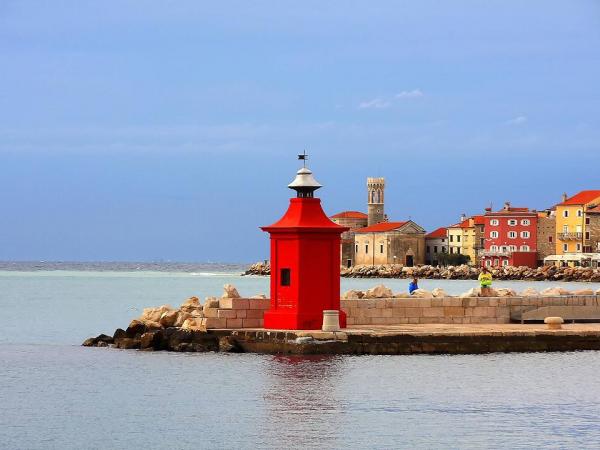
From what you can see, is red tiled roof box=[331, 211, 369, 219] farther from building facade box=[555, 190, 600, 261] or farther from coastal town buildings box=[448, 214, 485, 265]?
building facade box=[555, 190, 600, 261]

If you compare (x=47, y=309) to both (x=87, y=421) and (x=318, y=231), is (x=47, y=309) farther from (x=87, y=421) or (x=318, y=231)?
(x=87, y=421)

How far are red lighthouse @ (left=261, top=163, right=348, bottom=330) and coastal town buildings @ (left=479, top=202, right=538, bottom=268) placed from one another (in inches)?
3441

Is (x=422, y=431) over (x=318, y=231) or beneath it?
beneath

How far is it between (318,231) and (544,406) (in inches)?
254

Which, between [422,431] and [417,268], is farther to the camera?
[417,268]

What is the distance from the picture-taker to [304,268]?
23.7 meters

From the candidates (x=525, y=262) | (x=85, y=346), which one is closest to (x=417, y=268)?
(x=525, y=262)

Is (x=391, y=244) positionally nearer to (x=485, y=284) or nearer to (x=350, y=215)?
(x=350, y=215)

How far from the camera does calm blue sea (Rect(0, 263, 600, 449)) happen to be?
53.7 feet

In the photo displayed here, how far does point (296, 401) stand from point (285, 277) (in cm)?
519

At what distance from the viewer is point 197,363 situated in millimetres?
23797

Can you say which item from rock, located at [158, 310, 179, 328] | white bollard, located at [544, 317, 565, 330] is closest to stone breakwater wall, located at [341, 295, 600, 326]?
white bollard, located at [544, 317, 565, 330]

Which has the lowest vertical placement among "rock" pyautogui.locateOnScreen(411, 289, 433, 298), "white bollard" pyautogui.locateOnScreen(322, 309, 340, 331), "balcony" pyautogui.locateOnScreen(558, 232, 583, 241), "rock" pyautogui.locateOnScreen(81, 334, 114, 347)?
"rock" pyautogui.locateOnScreen(81, 334, 114, 347)

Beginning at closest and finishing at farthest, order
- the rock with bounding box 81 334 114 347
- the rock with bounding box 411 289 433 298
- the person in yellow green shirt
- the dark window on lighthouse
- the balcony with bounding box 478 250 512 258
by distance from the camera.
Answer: the dark window on lighthouse
the rock with bounding box 411 289 433 298
the person in yellow green shirt
the rock with bounding box 81 334 114 347
the balcony with bounding box 478 250 512 258
